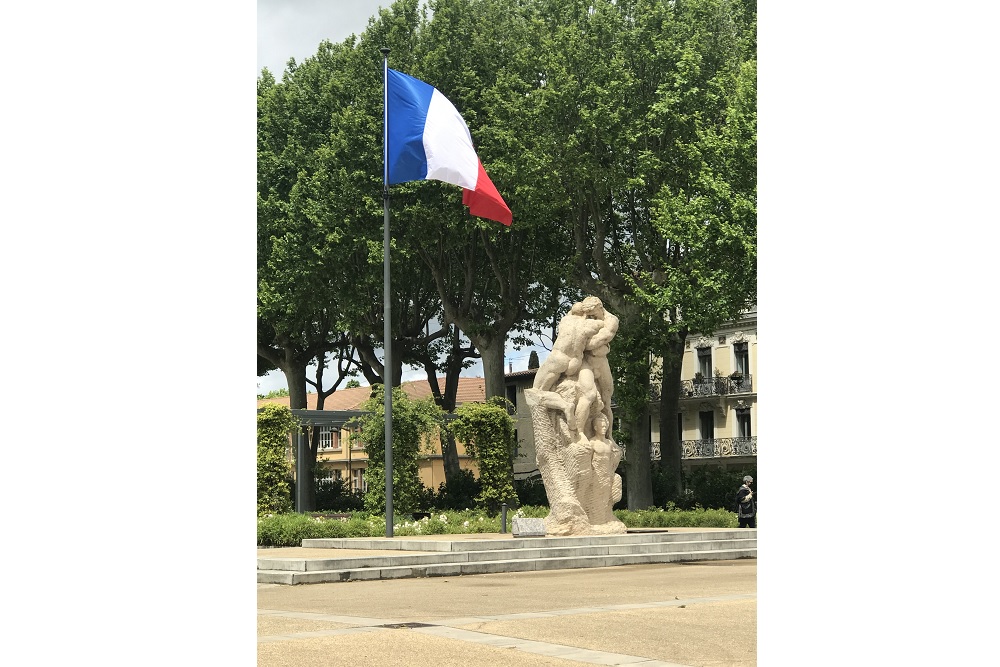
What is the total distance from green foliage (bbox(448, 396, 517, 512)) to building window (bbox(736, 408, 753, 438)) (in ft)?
85.7

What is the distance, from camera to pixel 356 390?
9231 centimetres

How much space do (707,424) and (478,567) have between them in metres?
42.4

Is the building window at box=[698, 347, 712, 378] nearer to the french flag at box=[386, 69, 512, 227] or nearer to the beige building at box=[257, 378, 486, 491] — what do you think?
the beige building at box=[257, 378, 486, 491]

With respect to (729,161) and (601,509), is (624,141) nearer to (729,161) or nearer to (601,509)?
(729,161)

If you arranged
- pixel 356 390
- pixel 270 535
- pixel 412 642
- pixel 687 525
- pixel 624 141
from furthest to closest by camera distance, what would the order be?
pixel 356 390 < pixel 624 141 < pixel 687 525 < pixel 270 535 < pixel 412 642

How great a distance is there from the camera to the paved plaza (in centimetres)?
754

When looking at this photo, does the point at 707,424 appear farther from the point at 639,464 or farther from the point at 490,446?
the point at 490,446

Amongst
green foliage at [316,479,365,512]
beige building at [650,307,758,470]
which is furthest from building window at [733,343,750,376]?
green foliage at [316,479,365,512]

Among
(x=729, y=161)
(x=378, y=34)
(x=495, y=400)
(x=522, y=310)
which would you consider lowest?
(x=495, y=400)

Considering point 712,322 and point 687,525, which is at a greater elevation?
point 712,322

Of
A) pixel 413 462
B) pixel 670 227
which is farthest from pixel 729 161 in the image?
pixel 413 462

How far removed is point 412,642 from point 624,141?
2529cm

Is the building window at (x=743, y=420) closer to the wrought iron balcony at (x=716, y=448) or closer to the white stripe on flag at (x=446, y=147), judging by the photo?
the wrought iron balcony at (x=716, y=448)

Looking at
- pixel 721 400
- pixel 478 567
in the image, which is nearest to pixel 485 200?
pixel 478 567
